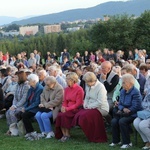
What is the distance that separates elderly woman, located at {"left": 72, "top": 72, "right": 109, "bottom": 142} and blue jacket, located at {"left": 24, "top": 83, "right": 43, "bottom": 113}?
1.22 meters

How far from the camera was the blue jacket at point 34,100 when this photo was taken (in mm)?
7658

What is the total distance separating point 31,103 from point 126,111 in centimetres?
240

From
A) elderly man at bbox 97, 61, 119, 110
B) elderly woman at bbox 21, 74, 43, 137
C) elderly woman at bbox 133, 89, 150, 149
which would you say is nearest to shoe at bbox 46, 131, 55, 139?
elderly woman at bbox 21, 74, 43, 137

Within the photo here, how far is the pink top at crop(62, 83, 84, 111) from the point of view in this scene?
716 centimetres

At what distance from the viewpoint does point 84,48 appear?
36.6m

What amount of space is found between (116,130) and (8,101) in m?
3.62

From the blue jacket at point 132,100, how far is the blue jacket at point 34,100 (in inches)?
81.4

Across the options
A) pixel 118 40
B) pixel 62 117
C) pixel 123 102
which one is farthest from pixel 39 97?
pixel 118 40

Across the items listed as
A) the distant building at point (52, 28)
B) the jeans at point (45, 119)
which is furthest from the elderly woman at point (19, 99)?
the distant building at point (52, 28)

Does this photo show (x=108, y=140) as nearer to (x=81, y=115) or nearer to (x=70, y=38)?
(x=81, y=115)

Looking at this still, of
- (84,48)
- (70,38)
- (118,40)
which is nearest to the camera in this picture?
(118,40)

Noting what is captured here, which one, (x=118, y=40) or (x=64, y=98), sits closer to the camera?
(x=64, y=98)

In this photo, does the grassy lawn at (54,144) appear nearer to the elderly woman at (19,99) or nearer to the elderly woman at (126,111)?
the elderly woman at (126,111)

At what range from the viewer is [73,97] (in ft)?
23.6
